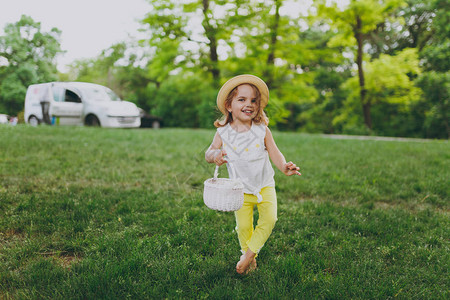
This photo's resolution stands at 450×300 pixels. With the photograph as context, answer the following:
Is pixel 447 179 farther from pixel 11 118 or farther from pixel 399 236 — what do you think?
pixel 11 118

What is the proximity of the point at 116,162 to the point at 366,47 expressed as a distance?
27.4m

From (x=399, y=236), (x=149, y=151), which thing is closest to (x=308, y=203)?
(x=399, y=236)

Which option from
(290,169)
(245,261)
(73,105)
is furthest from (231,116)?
(73,105)

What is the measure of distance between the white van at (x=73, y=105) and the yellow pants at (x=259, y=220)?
5.83m

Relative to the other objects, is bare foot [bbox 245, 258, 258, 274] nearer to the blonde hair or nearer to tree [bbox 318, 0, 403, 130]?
the blonde hair

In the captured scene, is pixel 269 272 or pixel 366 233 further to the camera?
pixel 366 233

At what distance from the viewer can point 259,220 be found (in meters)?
2.52

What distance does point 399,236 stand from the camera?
3229 millimetres

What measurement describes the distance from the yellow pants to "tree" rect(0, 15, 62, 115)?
5.69m

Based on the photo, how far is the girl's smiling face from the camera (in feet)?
8.14

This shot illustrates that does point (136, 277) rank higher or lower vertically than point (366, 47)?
lower

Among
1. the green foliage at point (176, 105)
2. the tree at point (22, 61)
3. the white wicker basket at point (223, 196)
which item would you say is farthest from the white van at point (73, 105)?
the green foliage at point (176, 105)

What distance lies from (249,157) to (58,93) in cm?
598

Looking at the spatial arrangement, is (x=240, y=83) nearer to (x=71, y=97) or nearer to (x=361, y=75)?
(x=71, y=97)
